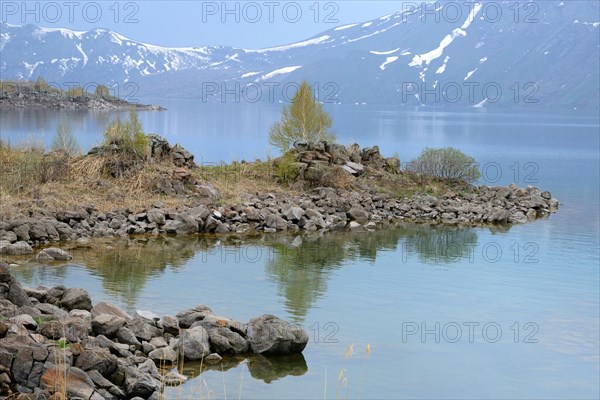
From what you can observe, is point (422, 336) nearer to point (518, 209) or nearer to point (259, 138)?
point (518, 209)

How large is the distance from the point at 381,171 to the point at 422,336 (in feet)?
57.2

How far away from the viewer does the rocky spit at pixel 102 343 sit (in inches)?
342

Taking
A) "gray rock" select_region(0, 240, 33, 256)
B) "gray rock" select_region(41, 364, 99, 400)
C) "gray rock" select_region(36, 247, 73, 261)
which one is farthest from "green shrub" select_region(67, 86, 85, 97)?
"gray rock" select_region(41, 364, 99, 400)

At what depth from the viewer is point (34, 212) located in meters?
20.6

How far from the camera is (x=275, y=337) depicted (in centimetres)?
1205

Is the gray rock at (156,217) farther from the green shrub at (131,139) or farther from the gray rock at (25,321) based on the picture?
the gray rock at (25,321)

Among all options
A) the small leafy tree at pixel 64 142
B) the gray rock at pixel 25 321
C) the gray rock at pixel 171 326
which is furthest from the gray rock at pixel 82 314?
the small leafy tree at pixel 64 142

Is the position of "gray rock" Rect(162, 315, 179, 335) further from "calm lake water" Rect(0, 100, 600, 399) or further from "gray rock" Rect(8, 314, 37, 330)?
"gray rock" Rect(8, 314, 37, 330)

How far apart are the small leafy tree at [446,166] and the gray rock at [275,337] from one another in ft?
67.1

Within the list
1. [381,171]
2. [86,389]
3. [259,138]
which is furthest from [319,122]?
[259,138]

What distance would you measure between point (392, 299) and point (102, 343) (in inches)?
280

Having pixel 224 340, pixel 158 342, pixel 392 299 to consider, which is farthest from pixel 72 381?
pixel 392 299

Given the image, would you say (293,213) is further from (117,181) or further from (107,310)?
(107,310)

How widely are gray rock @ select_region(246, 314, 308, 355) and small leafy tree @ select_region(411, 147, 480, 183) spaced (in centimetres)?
2044
